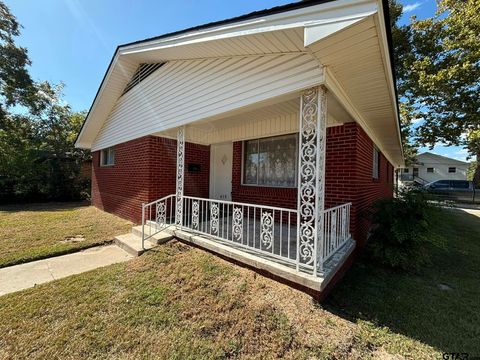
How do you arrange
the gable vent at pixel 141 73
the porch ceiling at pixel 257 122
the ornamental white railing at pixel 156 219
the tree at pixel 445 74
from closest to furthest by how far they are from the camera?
the porch ceiling at pixel 257 122 → the ornamental white railing at pixel 156 219 → the gable vent at pixel 141 73 → the tree at pixel 445 74

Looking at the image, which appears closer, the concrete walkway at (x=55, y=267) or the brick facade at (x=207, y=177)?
the concrete walkway at (x=55, y=267)

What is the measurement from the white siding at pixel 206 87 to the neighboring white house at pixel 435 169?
131ft

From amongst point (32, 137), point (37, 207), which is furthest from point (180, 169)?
point (32, 137)

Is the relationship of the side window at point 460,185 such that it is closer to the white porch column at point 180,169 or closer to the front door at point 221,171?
the front door at point 221,171

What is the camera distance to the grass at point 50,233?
4988mm

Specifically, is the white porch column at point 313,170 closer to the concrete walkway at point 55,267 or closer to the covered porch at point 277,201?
the covered porch at point 277,201

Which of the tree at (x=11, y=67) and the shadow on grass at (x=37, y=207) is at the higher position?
the tree at (x=11, y=67)

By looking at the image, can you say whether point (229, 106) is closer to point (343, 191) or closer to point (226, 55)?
point (226, 55)

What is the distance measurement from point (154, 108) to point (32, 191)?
1235cm

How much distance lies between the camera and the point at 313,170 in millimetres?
3258

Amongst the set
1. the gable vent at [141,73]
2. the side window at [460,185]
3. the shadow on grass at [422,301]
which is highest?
the gable vent at [141,73]

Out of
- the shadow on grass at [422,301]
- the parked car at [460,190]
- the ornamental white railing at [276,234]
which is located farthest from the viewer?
the parked car at [460,190]

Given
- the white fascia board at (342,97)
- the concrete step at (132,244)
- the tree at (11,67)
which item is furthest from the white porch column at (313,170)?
the tree at (11,67)

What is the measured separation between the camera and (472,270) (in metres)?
4.72
